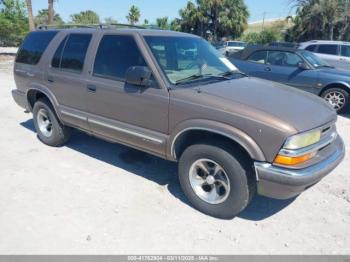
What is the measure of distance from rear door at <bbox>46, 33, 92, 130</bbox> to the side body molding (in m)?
1.62

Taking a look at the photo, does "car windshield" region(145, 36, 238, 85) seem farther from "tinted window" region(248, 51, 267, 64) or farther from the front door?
"tinted window" region(248, 51, 267, 64)

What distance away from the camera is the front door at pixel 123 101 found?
366 centimetres

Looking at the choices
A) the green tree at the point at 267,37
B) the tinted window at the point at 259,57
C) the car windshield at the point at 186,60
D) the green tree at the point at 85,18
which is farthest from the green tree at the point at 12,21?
the car windshield at the point at 186,60

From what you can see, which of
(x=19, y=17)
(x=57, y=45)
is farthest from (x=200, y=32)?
(x=57, y=45)

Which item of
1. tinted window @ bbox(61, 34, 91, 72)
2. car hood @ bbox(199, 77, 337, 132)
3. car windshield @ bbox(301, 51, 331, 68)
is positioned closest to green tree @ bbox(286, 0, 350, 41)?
car windshield @ bbox(301, 51, 331, 68)

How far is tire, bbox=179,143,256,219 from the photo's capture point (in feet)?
10.5

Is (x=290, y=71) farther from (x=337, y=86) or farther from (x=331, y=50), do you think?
(x=331, y=50)

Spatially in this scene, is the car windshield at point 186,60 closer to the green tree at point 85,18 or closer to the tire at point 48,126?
the tire at point 48,126

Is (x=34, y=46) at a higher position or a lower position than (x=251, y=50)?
higher

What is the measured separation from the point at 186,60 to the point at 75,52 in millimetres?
1680

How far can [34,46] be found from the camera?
525 cm

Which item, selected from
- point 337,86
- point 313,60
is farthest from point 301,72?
point 337,86

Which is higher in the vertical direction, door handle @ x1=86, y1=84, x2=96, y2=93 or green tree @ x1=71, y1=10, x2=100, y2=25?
green tree @ x1=71, y1=10, x2=100, y2=25

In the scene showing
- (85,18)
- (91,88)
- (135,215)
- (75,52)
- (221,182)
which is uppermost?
(85,18)
